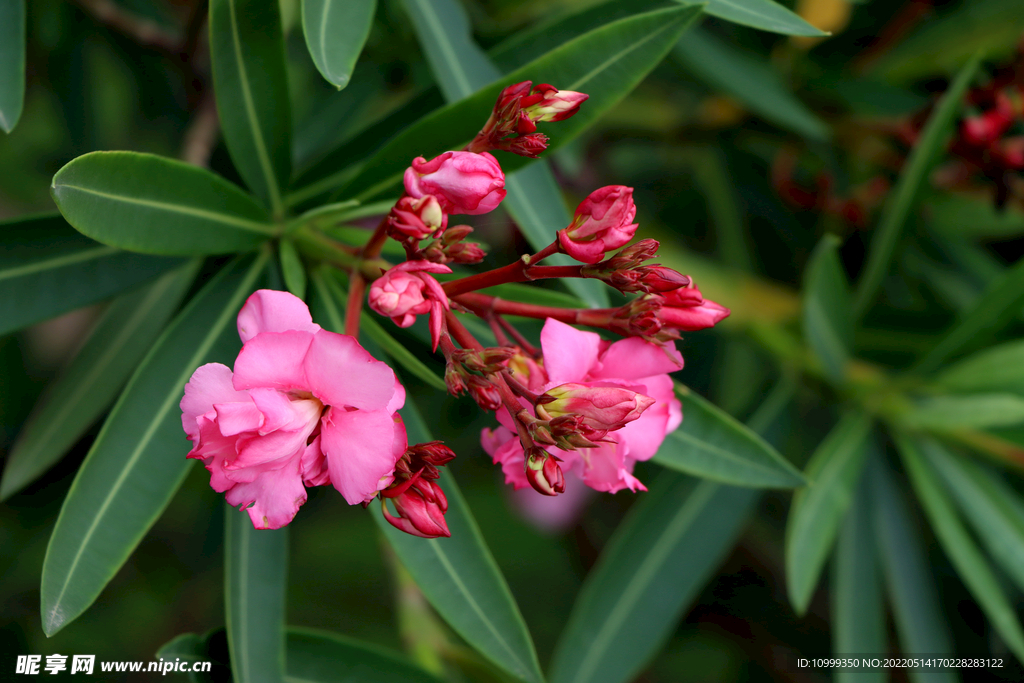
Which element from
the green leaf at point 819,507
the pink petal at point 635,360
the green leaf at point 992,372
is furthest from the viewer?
the green leaf at point 992,372

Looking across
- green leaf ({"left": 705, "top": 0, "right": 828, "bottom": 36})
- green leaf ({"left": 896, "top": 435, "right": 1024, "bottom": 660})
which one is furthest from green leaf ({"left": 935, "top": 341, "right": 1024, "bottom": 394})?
green leaf ({"left": 705, "top": 0, "right": 828, "bottom": 36})

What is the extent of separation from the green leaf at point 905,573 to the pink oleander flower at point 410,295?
4.11 ft

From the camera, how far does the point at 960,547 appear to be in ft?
4.12

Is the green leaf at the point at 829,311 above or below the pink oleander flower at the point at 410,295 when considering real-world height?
below

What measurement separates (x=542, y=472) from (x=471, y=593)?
360mm

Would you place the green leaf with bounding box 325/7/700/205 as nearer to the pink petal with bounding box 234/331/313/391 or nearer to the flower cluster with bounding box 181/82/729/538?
the flower cluster with bounding box 181/82/729/538

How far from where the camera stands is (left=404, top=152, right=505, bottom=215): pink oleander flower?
0.63 meters

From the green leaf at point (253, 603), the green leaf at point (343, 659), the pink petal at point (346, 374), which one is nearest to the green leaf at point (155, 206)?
the pink petal at point (346, 374)

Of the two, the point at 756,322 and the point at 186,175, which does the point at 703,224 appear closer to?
the point at 756,322

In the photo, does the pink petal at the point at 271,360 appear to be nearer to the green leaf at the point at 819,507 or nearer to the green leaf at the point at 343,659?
the green leaf at the point at 343,659

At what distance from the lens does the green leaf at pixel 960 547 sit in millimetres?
1212

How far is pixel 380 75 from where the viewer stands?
1.47 meters

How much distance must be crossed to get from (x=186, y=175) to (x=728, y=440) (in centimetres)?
78

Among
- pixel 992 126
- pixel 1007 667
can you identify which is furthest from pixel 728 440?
pixel 1007 667
